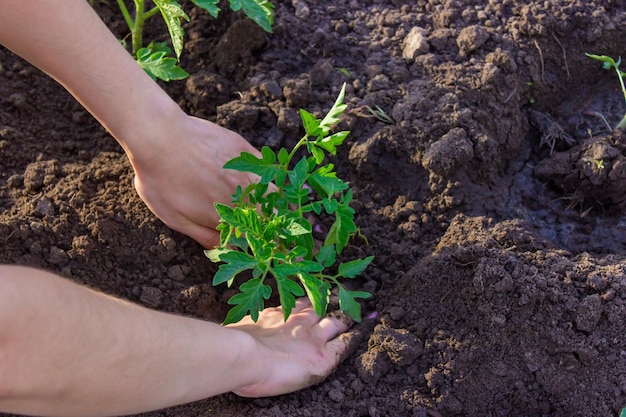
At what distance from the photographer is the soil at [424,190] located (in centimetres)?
208

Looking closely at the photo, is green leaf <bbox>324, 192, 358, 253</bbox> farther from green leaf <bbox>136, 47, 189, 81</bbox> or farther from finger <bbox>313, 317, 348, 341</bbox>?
green leaf <bbox>136, 47, 189, 81</bbox>

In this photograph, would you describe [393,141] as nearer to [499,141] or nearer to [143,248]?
[499,141]

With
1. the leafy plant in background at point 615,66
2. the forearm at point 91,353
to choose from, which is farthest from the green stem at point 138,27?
the leafy plant in background at point 615,66

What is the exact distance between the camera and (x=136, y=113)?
7.04 ft

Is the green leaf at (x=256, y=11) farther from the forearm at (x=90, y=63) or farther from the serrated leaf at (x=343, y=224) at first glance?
the serrated leaf at (x=343, y=224)

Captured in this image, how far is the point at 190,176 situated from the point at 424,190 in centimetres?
85

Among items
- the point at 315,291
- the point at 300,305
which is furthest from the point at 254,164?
the point at 300,305

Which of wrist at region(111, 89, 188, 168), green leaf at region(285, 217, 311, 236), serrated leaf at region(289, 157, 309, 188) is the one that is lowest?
green leaf at region(285, 217, 311, 236)

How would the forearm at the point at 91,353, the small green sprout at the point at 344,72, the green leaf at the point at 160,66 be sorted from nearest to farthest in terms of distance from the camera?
the forearm at the point at 91,353 < the green leaf at the point at 160,66 < the small green sprout at the point at 344,72

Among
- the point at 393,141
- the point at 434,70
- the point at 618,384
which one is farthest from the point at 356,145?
the point at 618,384

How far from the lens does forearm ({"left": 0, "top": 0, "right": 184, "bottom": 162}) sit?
196 cm

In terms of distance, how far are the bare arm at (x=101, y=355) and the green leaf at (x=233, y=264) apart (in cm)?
15

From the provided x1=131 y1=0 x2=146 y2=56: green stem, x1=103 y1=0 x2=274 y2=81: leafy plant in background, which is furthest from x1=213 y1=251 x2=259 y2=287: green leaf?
x1=131 y1=0 x2=146 y2=56: green stem

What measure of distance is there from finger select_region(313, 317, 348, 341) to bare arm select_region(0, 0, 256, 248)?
0.48 metres
